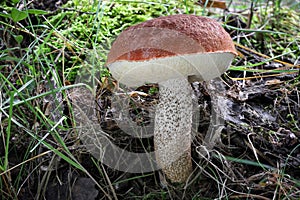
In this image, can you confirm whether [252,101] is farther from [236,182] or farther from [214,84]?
[236,182]

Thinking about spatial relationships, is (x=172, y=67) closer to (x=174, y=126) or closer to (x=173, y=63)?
(x=173, y=63)

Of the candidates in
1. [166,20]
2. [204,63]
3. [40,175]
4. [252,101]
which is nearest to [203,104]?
[252,101]

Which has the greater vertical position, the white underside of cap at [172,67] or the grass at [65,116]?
the white underside of cap at [172,67]

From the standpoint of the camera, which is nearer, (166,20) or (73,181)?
(166,20)

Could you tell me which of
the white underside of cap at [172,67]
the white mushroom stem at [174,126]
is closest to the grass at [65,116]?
the white mushroom stem at [174,126]

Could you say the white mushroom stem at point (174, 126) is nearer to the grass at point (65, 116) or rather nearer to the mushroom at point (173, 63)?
the mushroom at point (173, 63)

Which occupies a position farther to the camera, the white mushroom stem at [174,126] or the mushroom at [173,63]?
the white mushroom stem at [174,126]

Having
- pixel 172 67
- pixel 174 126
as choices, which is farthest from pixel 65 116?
pixel 172 67
